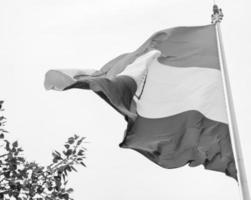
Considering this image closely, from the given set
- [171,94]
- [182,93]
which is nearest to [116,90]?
[171,94]

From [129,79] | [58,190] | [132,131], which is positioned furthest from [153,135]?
[58,190]

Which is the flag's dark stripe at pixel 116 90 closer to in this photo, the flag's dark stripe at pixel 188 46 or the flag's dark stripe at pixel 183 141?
the flag's dark stripe at pixel 183 141

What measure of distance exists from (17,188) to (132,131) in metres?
3.95

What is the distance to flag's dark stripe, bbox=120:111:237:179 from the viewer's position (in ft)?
34.8

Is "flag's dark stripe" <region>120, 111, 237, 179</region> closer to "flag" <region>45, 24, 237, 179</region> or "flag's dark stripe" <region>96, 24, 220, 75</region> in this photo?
"flag" <region>45, 24, 237, 179</region>

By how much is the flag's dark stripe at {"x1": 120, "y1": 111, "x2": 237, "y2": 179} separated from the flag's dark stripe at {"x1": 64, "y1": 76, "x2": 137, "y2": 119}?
0.40 meters

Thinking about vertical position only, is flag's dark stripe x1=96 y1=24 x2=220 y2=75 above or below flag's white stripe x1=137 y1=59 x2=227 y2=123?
above

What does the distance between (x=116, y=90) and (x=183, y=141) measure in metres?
1.44

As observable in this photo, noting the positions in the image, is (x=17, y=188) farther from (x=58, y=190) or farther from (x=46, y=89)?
Result: (x=46, y=89)

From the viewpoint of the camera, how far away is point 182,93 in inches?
465

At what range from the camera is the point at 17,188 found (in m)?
7.76

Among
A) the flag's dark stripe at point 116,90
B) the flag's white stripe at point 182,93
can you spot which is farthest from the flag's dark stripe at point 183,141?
the flag's dark stripe at point 116,90

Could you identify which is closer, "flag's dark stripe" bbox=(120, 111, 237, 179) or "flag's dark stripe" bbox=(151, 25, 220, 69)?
"flag's dark stripe" bbox=(120, 111, 237, 179)

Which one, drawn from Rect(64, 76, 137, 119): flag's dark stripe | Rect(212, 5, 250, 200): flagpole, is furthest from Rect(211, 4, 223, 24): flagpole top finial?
Rect(64, 76, 137, 119): flag's dark stripe
